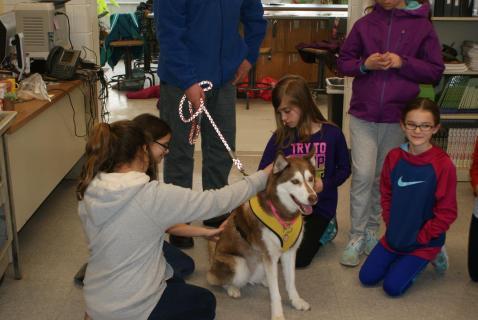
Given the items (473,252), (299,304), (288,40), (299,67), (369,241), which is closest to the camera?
(299,304)

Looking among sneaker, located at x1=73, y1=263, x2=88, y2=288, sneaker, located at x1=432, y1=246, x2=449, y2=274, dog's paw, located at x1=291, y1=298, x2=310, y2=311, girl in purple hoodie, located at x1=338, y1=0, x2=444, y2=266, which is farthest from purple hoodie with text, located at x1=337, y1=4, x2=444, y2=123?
sneaker, located at x1=73, y1=263, x2=88, y2=288

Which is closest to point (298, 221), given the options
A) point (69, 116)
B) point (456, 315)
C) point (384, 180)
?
point (384, 180)

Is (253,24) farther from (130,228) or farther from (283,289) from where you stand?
(130,228)

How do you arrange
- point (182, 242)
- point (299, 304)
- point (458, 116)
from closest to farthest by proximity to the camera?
point (299, 304)
point (182, 242)
point (458, 116)

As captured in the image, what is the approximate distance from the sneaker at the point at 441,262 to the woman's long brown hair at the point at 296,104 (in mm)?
837

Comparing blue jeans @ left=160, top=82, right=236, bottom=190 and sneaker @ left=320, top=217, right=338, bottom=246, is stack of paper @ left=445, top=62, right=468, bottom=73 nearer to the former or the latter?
sneaker @ left=320, top=217, right=338, bottom=246

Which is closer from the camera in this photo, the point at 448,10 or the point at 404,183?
the point at 404,183

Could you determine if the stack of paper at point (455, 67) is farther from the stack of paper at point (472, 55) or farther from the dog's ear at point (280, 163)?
the dog's ear at point (280, 163)

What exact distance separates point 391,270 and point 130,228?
1.34 metres

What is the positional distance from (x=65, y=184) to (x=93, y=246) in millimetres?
2281

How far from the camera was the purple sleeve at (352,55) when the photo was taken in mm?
2926

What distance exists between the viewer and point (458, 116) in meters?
4.24

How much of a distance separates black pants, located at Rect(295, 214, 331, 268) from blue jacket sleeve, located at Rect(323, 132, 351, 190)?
184 mm

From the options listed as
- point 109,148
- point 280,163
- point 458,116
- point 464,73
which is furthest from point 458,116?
point 109,148
